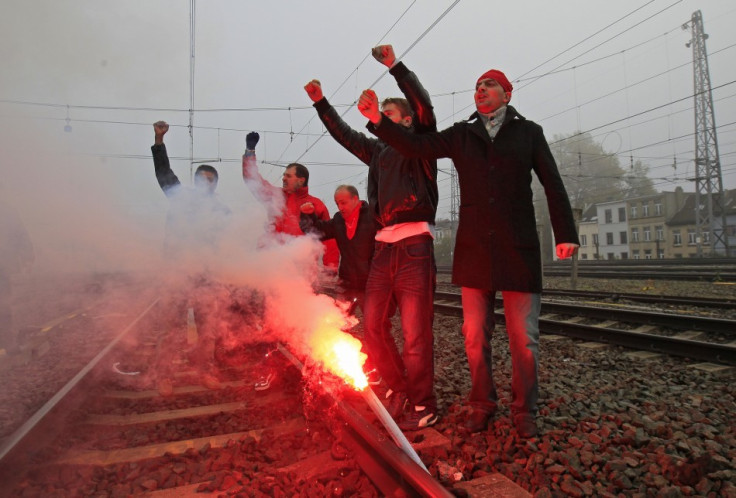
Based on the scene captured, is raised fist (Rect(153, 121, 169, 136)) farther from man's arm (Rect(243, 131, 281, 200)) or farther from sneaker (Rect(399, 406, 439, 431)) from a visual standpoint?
sneaker (Rect(399, 406, 439, 431))

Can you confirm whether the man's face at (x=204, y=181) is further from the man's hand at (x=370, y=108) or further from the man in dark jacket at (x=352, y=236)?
the man's hand at (x=370, y=108)

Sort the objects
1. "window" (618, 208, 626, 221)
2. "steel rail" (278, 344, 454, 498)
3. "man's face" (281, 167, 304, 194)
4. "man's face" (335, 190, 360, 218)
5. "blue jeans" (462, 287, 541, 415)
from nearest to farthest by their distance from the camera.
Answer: "steel rail" (278, 344, 454, 498) < "blue jeans" (462, 287, 541, 415) < "man's face" (335, 190, 360, 218) < "man's face" (281, 167, 304, 194) < "window" (618, 208, 626, 221)

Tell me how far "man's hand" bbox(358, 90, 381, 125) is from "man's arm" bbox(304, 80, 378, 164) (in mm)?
667

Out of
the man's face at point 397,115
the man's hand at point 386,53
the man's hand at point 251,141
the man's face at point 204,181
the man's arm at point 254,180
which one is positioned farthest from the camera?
the man's hand at point 251,141

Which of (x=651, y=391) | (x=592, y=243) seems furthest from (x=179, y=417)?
(x=592, y=243)

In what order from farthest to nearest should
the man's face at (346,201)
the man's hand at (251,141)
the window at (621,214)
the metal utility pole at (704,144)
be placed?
the window at (621,214), the metal utility pole at (704,144), the man's hand at (251,141), the man's face at (346,201)

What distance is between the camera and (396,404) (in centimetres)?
334

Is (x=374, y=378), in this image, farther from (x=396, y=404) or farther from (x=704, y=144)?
(x=704, y=144)

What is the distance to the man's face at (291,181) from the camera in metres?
4.63

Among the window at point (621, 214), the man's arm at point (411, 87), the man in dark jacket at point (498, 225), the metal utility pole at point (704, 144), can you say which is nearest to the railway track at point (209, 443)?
the man in dark jacket at point (498, 225)

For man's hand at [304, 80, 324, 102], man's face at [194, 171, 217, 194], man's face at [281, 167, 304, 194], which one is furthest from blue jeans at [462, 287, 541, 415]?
man's face at [194, 171, 217, 194]

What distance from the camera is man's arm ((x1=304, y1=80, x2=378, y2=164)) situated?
3.65m

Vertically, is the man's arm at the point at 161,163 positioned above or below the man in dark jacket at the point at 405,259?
above

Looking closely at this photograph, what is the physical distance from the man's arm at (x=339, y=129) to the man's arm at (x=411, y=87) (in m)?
0.61
